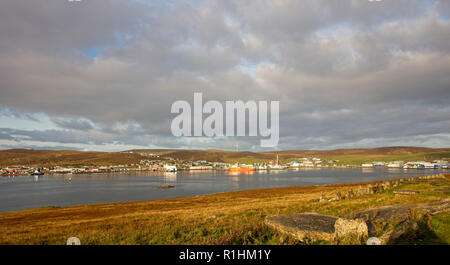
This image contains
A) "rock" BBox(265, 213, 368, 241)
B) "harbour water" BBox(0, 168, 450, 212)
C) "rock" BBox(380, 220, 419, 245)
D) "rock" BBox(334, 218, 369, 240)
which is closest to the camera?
"rock" BBox(380, 220, 419, 245)

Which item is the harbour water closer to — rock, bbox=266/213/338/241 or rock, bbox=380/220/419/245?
rock, bbox=266/213/338/241

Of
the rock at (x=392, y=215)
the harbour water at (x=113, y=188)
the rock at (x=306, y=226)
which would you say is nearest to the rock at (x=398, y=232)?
the rock at (x=392, y=215)

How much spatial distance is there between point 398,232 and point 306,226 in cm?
311

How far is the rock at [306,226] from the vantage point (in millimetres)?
8875

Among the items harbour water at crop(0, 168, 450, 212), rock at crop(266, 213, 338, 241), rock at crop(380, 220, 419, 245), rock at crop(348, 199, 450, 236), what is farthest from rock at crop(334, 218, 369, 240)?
harbour water at crop(0, 168, 450, 212)

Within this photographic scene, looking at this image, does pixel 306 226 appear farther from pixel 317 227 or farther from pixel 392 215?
pixel 392 215

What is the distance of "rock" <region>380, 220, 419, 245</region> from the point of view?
7375 mm

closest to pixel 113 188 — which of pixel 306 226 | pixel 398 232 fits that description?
pixel 306 226

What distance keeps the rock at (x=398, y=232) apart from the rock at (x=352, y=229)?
2.01 feet

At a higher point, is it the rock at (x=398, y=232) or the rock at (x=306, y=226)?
the rock at (x=398, y=232)

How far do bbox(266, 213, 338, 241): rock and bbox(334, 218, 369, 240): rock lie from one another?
0.28 meters

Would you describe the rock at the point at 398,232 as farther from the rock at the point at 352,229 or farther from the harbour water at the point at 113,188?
the harbour water at the point at 113,188
